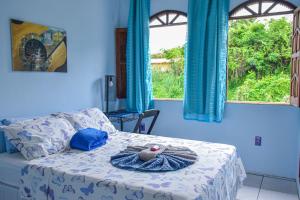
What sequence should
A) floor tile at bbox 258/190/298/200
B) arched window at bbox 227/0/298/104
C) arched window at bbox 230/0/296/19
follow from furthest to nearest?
arched window at bbox 227/0/298/104 → arched window at bbox 230/0/296/19 → floor tile at bbox 258/190/298/200

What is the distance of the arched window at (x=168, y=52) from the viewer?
3584 mm

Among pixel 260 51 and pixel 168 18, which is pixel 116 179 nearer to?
pixel 260 51

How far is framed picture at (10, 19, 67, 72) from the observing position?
7.91 ft

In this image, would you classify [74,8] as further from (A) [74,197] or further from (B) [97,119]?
(A) [74,197]

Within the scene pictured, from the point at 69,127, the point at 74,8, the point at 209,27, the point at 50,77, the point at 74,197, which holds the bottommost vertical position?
the point at 74,197

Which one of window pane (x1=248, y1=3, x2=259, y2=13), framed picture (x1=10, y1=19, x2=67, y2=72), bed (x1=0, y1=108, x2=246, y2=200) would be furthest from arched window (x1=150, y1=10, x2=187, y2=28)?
bed (x1=0, y1=108, x2=246, y2=200)

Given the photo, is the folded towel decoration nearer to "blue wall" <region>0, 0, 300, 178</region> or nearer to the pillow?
the pillow

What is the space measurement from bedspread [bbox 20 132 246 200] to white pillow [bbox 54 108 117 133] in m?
0.43

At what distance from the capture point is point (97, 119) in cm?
277

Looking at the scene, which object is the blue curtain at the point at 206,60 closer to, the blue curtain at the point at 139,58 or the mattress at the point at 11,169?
the blue curtain at the point at 139,58

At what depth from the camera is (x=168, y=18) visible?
142 inches

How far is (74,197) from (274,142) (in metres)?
2.39

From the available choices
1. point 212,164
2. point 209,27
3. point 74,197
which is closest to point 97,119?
point 74,197

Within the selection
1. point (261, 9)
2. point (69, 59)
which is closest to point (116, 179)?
point (69, 59)
